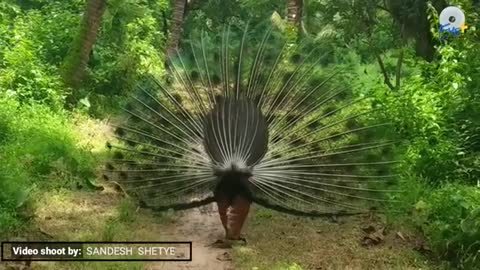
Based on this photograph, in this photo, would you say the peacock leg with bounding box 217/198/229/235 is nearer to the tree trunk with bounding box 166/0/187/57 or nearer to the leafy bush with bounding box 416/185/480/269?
the leafy bush with bounding box 416/185/480/269

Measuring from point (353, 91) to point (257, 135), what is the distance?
67.1 inches

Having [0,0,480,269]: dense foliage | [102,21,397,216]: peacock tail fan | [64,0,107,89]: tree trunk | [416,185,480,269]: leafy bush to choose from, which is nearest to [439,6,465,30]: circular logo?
[0,0,480,269]: dense foliage

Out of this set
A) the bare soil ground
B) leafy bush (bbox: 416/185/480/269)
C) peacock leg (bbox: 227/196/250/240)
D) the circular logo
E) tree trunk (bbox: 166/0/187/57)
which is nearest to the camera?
leafy bush (bbox: 416/185/480/269)

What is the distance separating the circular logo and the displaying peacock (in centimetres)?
221

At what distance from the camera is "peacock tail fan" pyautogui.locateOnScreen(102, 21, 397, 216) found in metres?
4.91

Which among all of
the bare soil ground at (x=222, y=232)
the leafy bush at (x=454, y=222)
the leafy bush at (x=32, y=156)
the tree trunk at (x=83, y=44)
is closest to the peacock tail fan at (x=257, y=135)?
the bare soil ground at (x=222, y=232)

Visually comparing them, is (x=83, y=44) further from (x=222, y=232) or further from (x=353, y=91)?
(x=222, y=232)

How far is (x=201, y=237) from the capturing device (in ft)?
17.0

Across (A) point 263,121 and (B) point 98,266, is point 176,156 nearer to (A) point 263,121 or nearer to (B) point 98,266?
(A) point 263,121

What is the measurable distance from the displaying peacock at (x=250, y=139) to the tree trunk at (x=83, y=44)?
360 centimetres

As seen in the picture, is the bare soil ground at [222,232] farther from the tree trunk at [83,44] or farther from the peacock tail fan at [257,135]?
the tree trunk at [83,44]

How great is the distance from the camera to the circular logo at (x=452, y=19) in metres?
7.13

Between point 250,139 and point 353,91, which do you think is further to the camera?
point 353,91

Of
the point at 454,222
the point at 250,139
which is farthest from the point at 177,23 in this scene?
the point at 454,222
